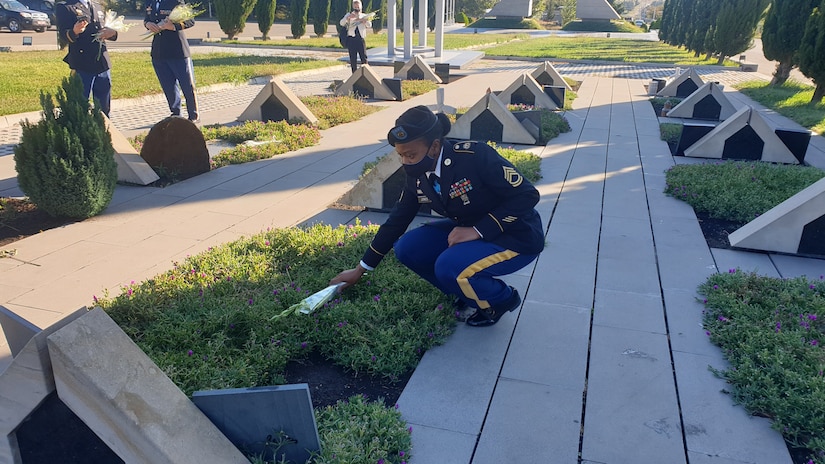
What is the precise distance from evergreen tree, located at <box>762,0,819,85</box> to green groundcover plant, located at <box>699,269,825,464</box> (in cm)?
1334

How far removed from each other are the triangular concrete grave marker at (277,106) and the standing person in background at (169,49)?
46.5 inches

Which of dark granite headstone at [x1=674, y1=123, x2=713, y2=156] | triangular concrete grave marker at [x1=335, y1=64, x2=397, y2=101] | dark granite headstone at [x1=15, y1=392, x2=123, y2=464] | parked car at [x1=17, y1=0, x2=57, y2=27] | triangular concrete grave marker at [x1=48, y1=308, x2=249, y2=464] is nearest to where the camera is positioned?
triangular concrete grave marker at [x1=48, y1=308, x2=249, y2=464]

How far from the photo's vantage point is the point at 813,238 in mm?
4941

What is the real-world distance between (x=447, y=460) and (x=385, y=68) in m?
19.4

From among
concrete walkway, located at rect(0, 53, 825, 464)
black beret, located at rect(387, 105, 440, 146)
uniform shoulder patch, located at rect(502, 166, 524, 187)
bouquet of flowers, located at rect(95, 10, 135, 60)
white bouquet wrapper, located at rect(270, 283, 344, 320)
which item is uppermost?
bouquet of flowers, located at rect(95, 10, 135, 60)

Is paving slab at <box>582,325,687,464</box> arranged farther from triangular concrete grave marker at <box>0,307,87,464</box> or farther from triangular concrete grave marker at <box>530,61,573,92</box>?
triangular concrete grave marker at <box>530,61,573,92</box>

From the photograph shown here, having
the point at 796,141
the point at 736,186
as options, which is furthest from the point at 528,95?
the point at 736,186

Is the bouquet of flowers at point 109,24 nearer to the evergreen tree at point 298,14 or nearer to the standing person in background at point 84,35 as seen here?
the standing person in background at point 84,35

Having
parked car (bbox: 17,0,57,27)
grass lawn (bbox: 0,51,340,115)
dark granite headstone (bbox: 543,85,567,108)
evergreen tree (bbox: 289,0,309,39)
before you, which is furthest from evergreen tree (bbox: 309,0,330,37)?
dark granite headstone (bbox: 543,85,567,108)

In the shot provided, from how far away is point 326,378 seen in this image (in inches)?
130

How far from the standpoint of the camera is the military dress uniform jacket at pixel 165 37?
28.8 feet

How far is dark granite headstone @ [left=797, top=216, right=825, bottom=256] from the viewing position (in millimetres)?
4895

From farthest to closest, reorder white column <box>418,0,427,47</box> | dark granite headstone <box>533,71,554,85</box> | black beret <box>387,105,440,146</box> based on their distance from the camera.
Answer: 1. white column <box>418,0,427,47</box>
2. dark granite headstone <box>533,71,554,85</box>
3. black beret <box>387,105,440,146</box>

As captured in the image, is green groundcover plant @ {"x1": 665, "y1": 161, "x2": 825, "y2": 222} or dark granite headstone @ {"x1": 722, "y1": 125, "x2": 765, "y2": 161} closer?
green groundcover plant @ {"x1": 665, "y1": 161, "x2": 825, "y2": 222}
